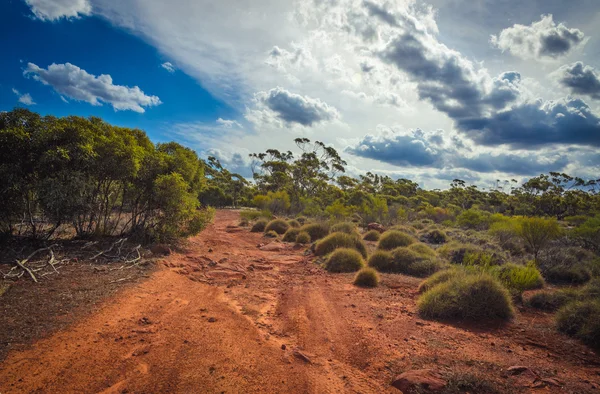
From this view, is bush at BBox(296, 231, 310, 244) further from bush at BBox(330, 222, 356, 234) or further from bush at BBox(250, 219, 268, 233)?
bush at BBox(250, 219, 268, 233)

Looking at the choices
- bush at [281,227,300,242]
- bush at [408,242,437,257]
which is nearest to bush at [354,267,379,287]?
bush at [408,242,437,257]

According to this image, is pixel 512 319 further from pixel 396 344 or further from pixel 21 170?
pixel 21 170

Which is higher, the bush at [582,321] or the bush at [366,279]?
the bush at [582,321]

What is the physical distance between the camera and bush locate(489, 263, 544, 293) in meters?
8.69

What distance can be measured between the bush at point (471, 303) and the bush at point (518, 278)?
1.37m

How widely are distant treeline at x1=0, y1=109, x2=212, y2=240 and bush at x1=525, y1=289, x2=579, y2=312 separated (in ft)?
38.3

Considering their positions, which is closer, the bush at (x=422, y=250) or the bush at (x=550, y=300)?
the bush at (x=550, y=300)

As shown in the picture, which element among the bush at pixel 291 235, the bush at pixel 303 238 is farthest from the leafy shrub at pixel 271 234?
the bush at pixel 303 238

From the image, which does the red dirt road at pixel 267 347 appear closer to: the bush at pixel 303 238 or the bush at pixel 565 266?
the bush at pixel 565 266

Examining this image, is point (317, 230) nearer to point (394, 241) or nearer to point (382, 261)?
point (394, 241)

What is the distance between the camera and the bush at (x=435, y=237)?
18.2 m

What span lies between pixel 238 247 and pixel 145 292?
8093 millimetres

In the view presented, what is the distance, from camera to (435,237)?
1862cm

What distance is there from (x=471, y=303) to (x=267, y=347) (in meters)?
5.10
